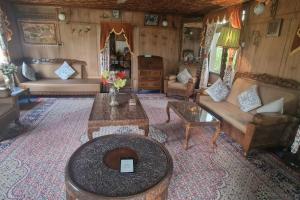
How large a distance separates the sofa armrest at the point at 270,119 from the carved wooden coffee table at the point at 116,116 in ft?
4.83

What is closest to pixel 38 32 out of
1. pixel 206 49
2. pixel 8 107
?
pixel 8 107

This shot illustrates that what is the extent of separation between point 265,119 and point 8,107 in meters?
3.86

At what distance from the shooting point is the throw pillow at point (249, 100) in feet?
10.1

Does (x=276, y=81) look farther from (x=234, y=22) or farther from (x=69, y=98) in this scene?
(x=69, y=98)

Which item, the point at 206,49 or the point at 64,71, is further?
the point at 206,49

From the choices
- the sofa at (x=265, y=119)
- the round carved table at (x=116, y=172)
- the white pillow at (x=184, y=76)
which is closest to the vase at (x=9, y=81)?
the round carved table at (x=116, y=172)

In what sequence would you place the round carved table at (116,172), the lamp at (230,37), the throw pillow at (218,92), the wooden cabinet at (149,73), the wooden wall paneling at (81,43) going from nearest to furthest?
the round carved table at (116,172)
the lamp at (230,37)
the throw pillow at (218,92)
the wooden wall paneling at (81,43)
the wooden cabinet at (149,73)

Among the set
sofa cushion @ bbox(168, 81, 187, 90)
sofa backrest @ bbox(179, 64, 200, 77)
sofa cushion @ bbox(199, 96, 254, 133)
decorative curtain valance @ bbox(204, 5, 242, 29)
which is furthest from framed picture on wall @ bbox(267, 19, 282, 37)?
sofa cushion @ bbox(168, 81, 187, 90)

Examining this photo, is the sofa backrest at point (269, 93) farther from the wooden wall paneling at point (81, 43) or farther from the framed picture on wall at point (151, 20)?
the wooden wall paneling at point (81, 43)

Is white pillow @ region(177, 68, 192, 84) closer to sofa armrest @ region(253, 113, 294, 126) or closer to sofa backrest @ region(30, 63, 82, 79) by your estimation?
sofa armrest @ region(253, 113, 294, 126)

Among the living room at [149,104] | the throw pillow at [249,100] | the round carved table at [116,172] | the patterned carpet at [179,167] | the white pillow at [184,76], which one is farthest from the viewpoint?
the white pillow at [184,76]

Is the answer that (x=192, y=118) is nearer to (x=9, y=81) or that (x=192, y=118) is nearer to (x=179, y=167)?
(x=179, y=167)

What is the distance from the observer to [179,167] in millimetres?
2301

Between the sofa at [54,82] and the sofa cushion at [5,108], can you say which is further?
the sofa at [54,82]
